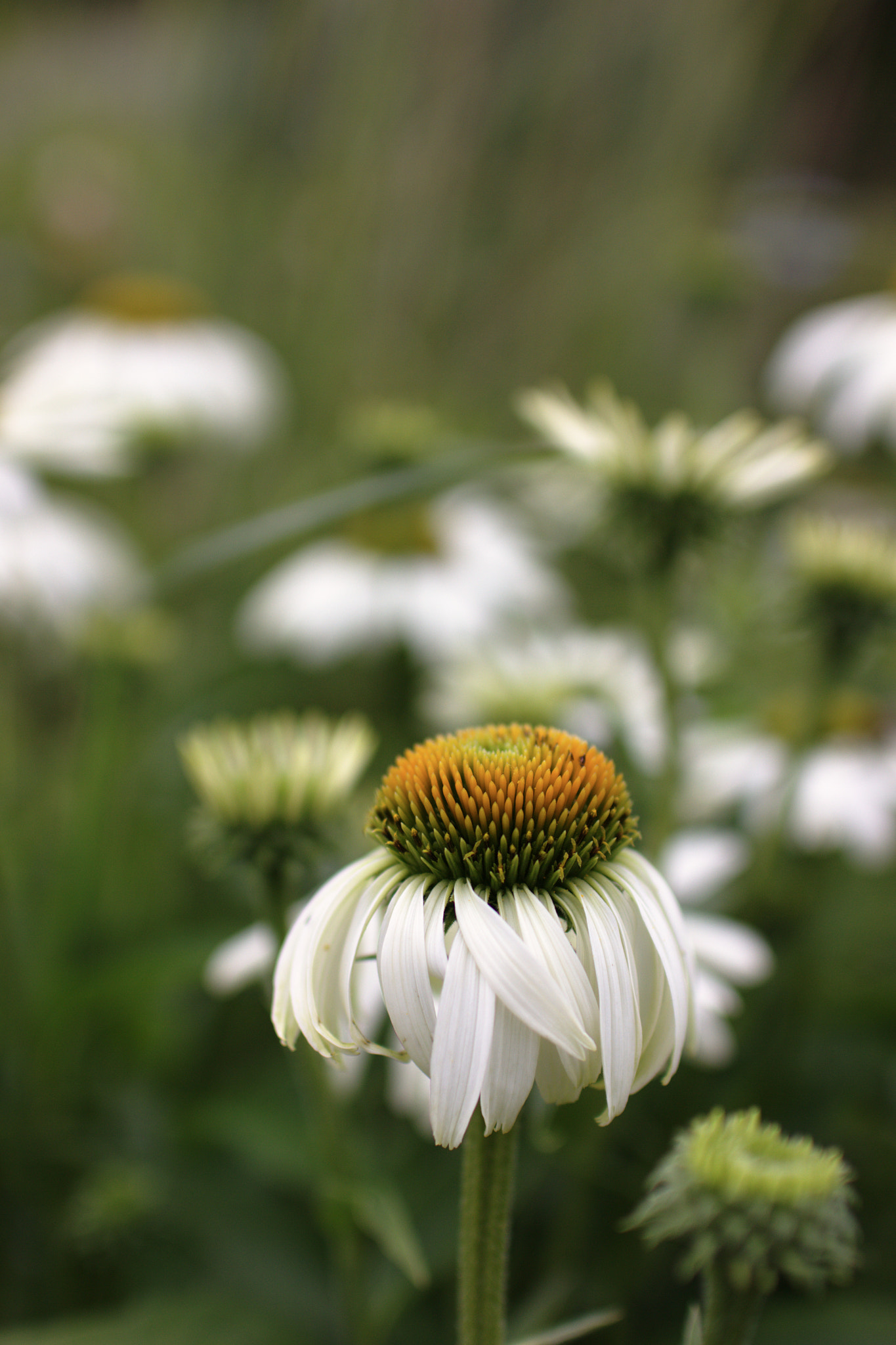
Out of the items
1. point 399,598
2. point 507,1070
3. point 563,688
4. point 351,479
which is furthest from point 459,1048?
point 351,479

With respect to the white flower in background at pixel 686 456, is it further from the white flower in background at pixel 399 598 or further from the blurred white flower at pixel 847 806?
the white flower in background at pixel 399 598

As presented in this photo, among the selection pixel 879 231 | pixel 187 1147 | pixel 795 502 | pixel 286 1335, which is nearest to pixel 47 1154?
pixel 187 1147

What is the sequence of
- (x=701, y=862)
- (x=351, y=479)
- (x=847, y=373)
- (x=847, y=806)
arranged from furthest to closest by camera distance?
1. (x=351, y=479)
2. (x=847, y=373)
3. (x=847, y=806)
4. (x=701, y=862)

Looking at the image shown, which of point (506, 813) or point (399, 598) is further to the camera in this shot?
point (399, 598)

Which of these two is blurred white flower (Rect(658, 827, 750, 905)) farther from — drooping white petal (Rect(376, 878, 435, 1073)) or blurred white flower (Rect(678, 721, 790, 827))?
drooping white petal (Rect(376, 878, 435, 1073))

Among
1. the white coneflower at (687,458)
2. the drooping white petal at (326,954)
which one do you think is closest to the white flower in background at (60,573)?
the white coneflower at (687,458)

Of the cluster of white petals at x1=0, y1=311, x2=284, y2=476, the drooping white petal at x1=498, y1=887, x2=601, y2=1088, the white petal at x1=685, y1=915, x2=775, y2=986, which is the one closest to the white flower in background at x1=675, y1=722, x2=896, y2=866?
the white petal at x1=685, y1=915, x2=775, y2=986

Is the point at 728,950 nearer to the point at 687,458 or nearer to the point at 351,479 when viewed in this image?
the point at 687,458
